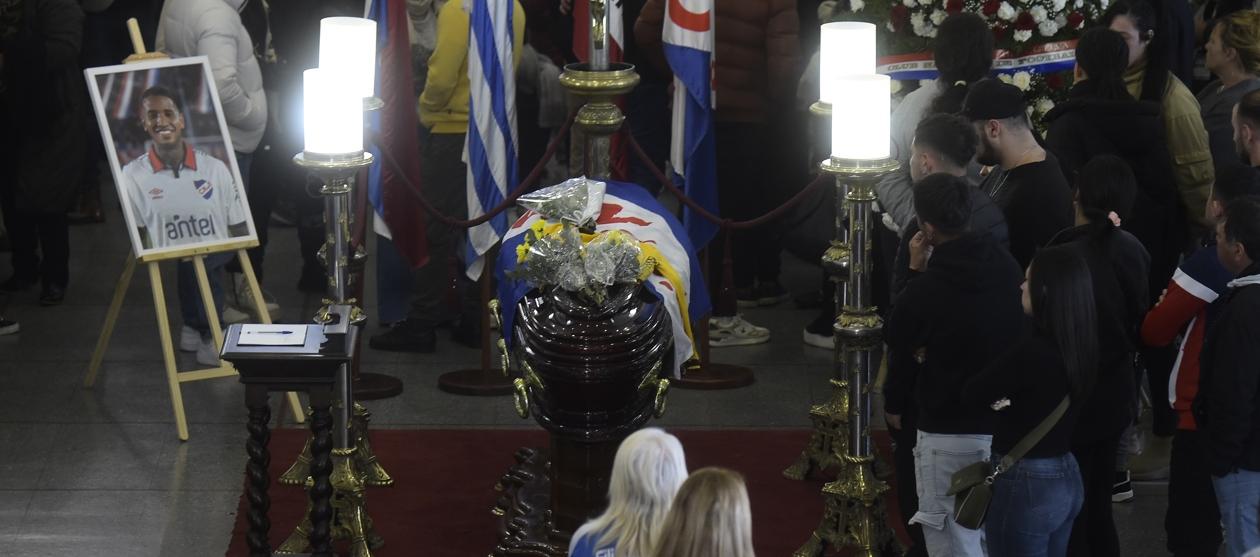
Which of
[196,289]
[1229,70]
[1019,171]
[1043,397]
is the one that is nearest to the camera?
[1043,397]

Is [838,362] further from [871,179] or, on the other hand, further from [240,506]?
[240,506]

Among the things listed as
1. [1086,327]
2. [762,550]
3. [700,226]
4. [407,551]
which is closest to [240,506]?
[407,551]

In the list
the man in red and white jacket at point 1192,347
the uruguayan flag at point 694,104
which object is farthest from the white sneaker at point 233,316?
the man in red and white jacket at point 1192,347

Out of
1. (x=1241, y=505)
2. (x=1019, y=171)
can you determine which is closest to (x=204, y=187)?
(x=1019, y=171)

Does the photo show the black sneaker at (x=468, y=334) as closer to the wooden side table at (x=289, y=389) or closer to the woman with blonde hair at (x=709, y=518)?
the wooden side table at (x=289, y=389)

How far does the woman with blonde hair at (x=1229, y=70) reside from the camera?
7.54 meters

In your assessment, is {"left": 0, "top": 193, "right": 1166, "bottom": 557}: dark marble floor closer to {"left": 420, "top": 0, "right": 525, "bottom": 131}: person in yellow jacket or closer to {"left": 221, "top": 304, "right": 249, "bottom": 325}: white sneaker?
{"left": 221, "top": 304, "right": 249, "bottom": 325}: white sneaker

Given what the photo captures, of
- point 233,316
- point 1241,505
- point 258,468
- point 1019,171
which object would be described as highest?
point 1019,171

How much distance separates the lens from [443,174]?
8789mm

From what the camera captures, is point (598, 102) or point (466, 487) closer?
point (466, 487)

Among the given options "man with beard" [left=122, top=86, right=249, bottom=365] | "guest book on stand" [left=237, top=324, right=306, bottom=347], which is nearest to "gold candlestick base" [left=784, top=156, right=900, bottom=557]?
"guest book on stand" [left=237, top=324, right=306, bottom=347]

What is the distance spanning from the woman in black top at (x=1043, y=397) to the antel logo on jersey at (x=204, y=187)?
12.8 ft

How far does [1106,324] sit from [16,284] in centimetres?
635

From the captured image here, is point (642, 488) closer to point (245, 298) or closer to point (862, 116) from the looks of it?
point (862, 116)
